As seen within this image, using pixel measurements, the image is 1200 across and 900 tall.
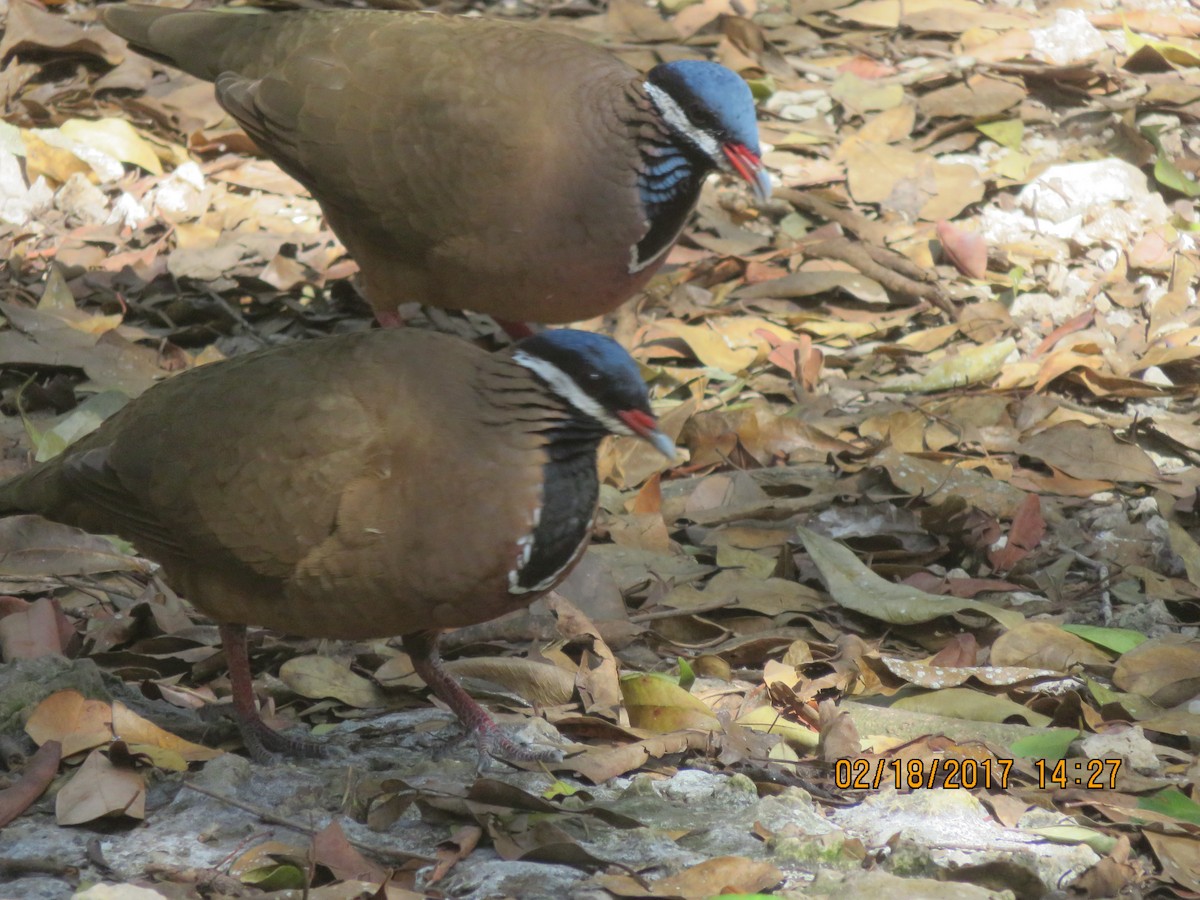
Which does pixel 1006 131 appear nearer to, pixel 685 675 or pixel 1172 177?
pixel 1172 177

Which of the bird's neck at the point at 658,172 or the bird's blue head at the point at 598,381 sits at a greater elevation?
the bird's blue head at the point at 598,381

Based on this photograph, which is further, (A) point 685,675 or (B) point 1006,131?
(B) point 1006,131

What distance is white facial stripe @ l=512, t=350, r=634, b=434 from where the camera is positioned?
3.45m

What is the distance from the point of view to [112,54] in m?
7.58

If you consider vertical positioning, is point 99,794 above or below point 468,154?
below

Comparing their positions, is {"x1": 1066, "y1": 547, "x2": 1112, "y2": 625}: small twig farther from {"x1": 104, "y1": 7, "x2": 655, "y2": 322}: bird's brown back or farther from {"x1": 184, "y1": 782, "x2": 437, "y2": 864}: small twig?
{"x1": 184, "y1": 782, "x2": 437, "y2": 864}: small twig

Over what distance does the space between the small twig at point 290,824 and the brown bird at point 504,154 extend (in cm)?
238

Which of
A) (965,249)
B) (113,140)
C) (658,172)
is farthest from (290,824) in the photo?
(113,140)

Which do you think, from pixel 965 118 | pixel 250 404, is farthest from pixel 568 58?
pixel 965 118

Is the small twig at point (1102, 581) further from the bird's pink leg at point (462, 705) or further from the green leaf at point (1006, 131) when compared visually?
the green leaf at point (1006, 131)

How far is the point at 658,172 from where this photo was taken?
519cm

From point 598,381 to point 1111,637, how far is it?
66.1 inches

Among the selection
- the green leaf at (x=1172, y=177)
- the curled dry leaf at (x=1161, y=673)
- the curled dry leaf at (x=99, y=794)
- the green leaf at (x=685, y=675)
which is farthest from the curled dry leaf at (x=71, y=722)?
the green leaf at (x=1172, y=177)

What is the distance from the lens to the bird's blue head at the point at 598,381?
342cm
